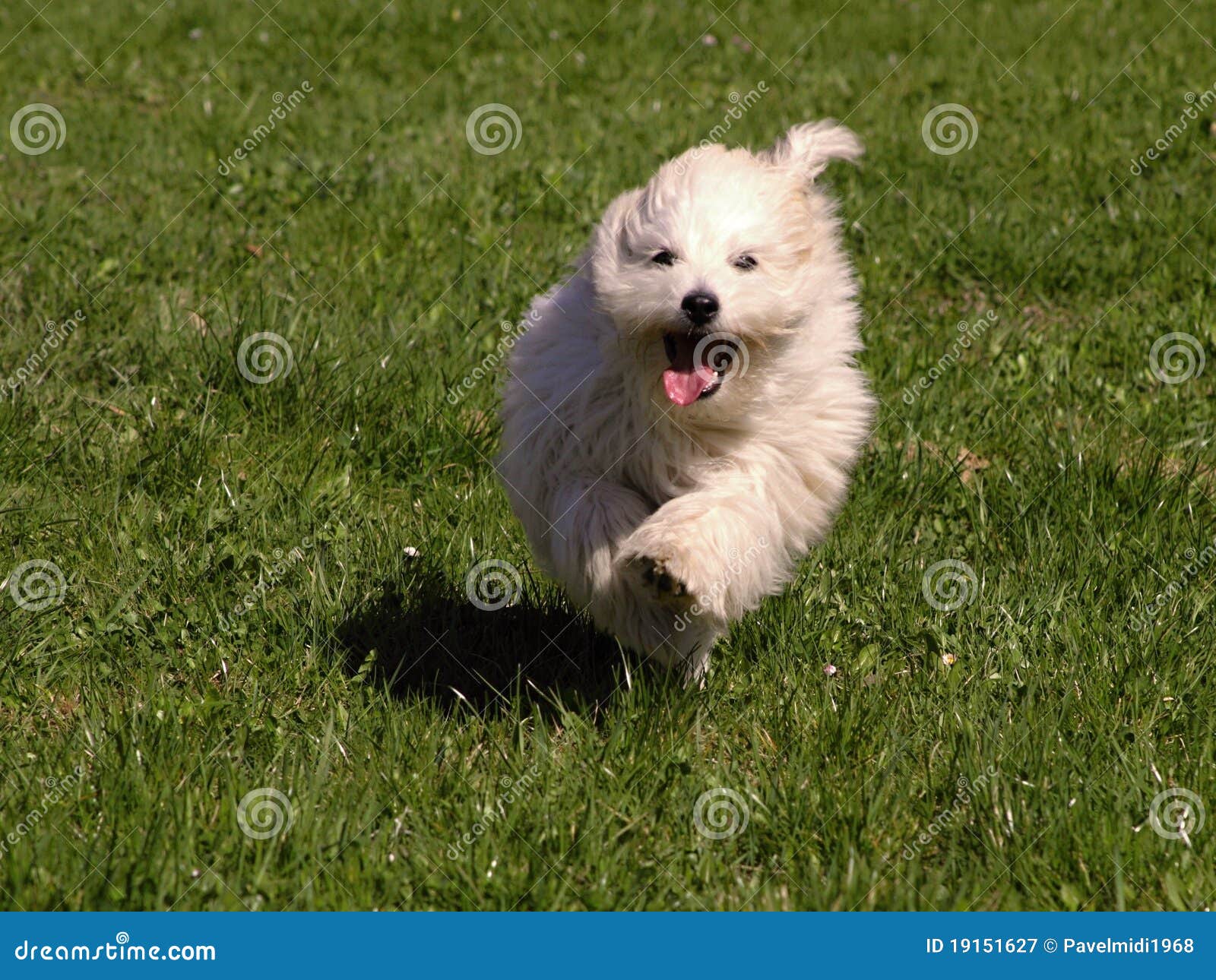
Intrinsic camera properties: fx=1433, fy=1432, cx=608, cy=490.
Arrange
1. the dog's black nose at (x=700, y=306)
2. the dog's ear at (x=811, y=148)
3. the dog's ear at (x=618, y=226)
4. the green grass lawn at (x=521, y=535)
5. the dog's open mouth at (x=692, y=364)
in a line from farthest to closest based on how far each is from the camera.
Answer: the dog's ear at (x=811, y=148) < the dog's ear at (x=618, y=226) < the dog's open mouth at (x=692, y=364) < the dog's black nose at (x=700, y=306) < the green grass lawn at (x=521, y=535)

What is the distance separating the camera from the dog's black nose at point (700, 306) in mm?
→ 3225

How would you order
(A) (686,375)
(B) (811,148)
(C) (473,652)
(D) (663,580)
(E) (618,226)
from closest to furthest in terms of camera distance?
1. (D) (663,580)
2. (A) (686,375)
3. (E) (618,226)
4. (B) (811,148)
5. (C) (473,652)

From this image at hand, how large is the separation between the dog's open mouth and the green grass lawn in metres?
0.82

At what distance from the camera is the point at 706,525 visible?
10.9ft

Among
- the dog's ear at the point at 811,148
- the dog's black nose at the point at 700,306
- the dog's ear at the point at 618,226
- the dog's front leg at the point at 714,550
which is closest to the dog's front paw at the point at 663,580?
the dog's front leg at the point at 714,550

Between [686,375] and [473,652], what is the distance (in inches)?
44.8

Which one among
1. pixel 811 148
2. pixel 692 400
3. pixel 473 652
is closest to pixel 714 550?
pixel 692 400

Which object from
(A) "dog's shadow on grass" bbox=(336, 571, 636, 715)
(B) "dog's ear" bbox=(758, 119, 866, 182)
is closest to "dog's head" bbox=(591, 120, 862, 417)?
(B) "dog's ear" bbox=(758, 119, 866, 182)

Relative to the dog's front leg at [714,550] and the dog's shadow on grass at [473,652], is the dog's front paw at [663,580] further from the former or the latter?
the dog's shadow on grass at [473,652]

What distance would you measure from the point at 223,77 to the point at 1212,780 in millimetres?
7116

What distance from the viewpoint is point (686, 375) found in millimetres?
3385

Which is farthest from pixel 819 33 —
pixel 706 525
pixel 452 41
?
pixel 706 525

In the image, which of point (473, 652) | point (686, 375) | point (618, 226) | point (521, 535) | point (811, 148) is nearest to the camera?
point (686, 375)

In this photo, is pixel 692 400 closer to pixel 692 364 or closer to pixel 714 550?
pixel 692 364
